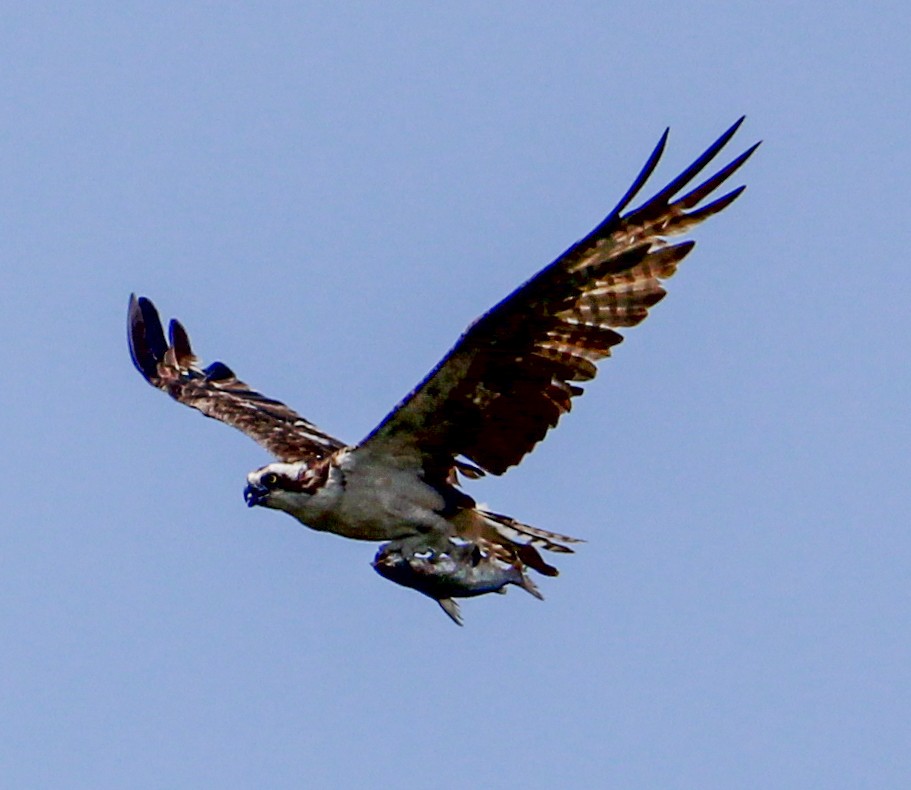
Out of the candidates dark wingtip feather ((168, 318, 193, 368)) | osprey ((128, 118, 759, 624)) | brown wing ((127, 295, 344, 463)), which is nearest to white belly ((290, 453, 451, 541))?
osprey ((128, 118, 759, 624))

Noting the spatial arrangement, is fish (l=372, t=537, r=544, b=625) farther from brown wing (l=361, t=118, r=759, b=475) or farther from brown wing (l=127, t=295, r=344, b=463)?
brown wing (l=127, t=295, r=344, b=463)

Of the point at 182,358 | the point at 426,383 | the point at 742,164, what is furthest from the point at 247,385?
the point at 742,164

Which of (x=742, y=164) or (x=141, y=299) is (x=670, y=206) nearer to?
(x=742, y=164)

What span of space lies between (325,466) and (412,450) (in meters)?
0.60

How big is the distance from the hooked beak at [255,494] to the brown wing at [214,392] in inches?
35.0

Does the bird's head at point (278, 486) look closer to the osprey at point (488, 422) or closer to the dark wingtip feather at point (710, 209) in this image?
the osprey at point (488, 422)

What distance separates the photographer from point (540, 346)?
1186cm

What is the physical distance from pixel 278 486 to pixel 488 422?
58.4 inches

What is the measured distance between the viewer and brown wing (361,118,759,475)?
1146cm

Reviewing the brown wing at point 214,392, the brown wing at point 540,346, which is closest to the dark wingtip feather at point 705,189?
the brown wing at point 540,346

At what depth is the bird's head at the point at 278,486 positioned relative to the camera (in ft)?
40.9

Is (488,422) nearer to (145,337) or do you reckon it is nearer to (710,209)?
(710,209)

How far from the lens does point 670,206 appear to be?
11.7 meters

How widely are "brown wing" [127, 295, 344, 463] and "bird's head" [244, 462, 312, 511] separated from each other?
0.92m
